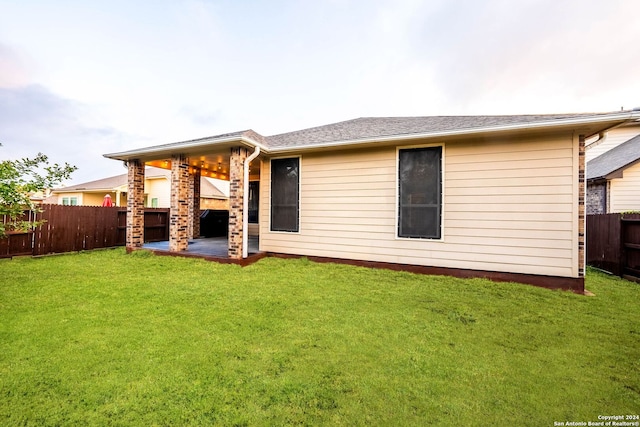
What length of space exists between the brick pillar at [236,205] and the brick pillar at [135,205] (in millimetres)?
3458

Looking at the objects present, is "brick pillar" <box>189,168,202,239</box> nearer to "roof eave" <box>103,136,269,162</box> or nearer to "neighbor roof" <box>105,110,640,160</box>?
"roof eave" <box>103,136,269,162</box>

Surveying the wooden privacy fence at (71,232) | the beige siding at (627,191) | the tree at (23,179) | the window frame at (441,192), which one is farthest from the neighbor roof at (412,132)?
the beige siding at (627,191)

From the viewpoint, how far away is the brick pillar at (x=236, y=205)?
20.0 ft

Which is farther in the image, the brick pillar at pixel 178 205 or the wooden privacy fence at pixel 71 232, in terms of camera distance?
the wooden privacy fence at pixel 71 232

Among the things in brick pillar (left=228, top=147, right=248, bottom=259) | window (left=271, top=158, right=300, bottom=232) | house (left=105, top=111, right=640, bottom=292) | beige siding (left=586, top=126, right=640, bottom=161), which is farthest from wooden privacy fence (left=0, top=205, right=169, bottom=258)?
beige siding (left=586, top=126, right=640, bottom=161)

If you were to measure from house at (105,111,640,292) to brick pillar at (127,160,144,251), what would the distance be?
0.25 ft

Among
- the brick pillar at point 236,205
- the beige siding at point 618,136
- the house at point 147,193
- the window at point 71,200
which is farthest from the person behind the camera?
the window at point 71,200

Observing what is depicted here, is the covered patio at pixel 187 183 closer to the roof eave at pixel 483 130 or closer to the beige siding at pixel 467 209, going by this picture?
the roof eave at pixel 483 130

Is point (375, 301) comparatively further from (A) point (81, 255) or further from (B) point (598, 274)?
(A) point (81, 255)

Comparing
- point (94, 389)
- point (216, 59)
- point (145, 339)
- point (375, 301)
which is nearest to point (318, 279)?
point (375, 301)

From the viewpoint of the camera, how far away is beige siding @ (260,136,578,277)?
4520 millimetres

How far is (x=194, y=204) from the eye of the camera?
1045cm

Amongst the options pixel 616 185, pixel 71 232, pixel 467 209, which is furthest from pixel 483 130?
pixel 71 232

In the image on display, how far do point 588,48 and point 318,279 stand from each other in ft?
38.1
